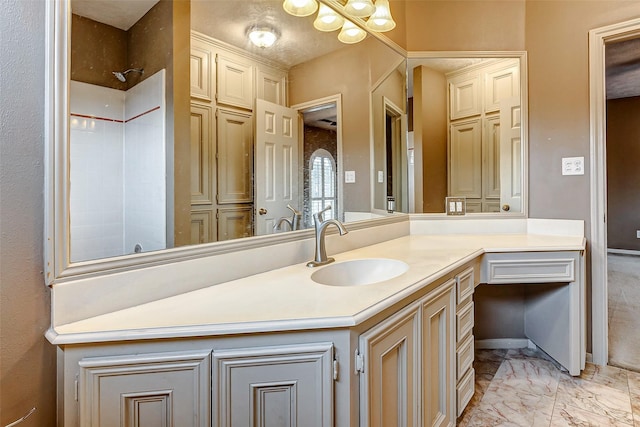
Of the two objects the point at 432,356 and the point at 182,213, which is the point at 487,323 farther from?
the point at 182,213

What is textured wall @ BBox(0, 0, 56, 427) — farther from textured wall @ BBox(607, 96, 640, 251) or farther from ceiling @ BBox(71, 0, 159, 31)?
textured wall @ BBox(607, 96, 640, 251)

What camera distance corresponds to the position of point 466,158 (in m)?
2.30

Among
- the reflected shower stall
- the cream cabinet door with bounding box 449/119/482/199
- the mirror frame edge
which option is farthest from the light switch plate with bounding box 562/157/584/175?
the reflected shower stall

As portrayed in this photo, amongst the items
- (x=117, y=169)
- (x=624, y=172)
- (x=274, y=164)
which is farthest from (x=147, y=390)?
(x=624, y=172)

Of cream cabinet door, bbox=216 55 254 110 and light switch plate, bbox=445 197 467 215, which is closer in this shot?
cream cabinet door, bbox=216 55 254 110

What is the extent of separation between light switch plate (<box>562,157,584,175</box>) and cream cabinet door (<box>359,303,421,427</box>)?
1659mm

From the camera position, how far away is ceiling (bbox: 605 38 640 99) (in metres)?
3.44

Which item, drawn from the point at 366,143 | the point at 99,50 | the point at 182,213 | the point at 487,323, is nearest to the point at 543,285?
the point at 487,323

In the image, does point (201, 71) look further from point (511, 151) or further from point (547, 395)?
point (547, 395)

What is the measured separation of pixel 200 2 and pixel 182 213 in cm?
72

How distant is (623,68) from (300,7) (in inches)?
178

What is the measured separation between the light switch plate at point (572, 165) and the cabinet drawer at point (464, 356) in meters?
1.29

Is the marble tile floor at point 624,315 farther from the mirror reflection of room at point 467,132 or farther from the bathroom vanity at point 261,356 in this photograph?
the bathroom vanity at point 261,356

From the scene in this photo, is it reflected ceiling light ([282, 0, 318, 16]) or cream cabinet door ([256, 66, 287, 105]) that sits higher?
A: reflected ceiling light ([282, 0, 318, 16])
